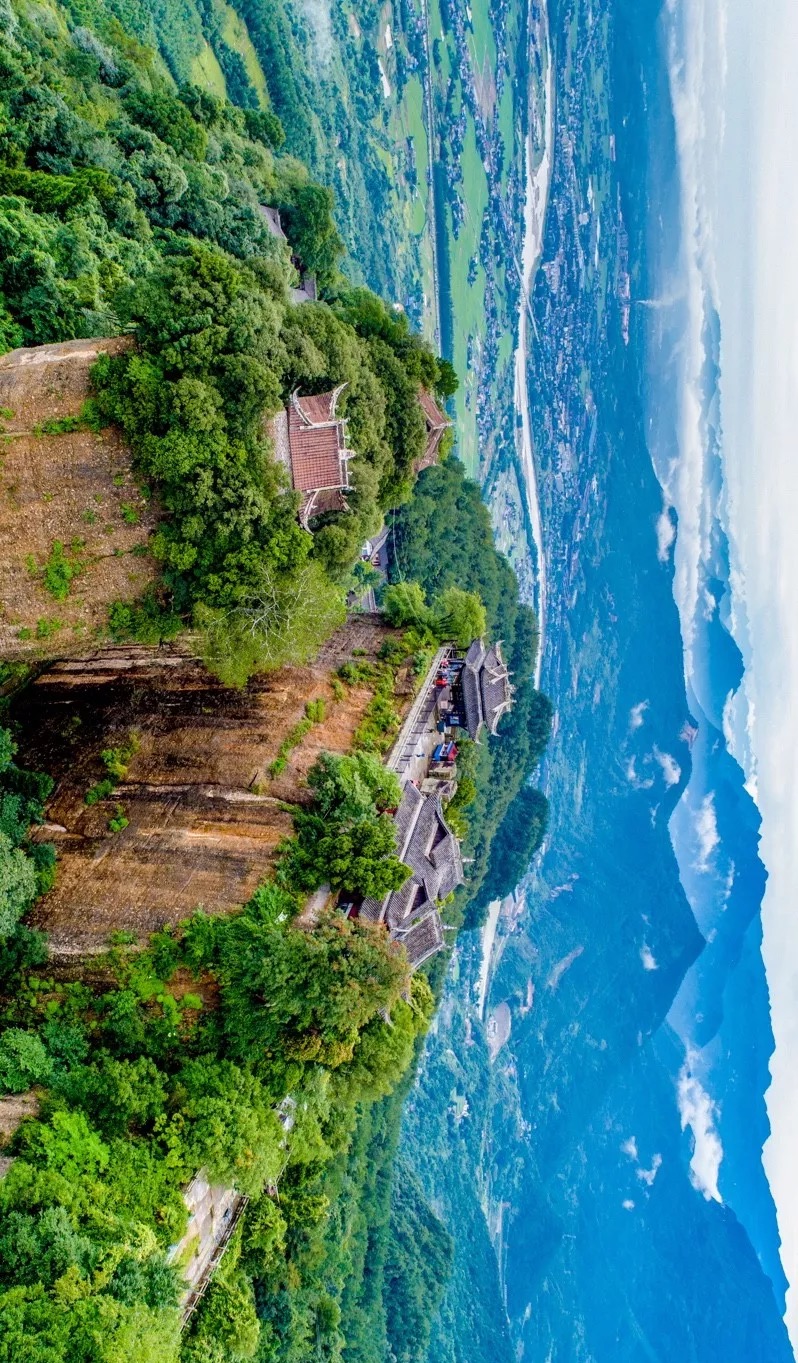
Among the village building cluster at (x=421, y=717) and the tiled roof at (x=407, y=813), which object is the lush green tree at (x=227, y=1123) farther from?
→ the tiled roof at (x=407, y=813)

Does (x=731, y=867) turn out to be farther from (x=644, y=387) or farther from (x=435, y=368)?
(x=435, y=368)

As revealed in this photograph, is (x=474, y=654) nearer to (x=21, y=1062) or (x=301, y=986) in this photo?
(x=301, y=986)

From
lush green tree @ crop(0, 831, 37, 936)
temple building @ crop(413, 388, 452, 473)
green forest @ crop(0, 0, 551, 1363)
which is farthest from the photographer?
temple building @ crop(413, 388, 452, 473)

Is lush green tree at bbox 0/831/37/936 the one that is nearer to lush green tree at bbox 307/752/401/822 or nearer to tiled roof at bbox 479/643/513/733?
lush green tree at bbox 307/752/401/822

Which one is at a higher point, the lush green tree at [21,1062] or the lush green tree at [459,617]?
the lush green tree at [459,617]

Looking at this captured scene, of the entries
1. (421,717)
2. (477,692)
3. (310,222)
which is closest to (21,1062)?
(421,717)

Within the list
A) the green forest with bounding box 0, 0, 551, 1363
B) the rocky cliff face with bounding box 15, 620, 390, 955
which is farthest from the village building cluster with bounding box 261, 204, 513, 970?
the rocky cliff face with bounding box 15, 620, 390, 955

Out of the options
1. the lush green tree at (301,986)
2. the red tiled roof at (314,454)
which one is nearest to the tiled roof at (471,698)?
the red tiled roof at (314,454)
